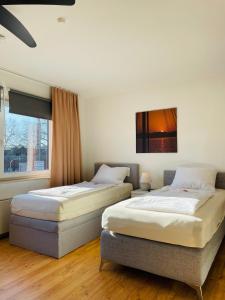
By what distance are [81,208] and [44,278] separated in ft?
2.91

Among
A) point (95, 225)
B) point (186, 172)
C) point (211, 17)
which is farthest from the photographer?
point (186, 172)

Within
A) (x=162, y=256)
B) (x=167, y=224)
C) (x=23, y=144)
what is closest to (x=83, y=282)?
(x=162, y=256)

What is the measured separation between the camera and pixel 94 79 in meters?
3.63

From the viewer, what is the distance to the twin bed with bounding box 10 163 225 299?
5.92 ft

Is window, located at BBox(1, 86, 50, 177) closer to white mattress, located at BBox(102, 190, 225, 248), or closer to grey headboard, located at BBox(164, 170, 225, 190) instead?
white mattress, located at BBox(102, 190, 225, 248)

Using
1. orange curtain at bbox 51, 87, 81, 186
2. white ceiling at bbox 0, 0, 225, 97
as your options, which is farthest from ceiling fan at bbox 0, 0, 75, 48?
orange curtain at bbox 51, 87, 81, 186

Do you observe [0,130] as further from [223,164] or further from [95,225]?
[223,164]

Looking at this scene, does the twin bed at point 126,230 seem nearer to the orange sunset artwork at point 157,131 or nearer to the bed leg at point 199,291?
the bed leg at point 199,291

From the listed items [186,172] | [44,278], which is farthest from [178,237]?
[186,172]

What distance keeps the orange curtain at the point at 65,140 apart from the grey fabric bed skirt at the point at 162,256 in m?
1.98

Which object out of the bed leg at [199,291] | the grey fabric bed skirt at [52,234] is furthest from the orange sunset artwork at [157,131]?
the bed leg at [199,291]

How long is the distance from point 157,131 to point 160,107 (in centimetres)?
42

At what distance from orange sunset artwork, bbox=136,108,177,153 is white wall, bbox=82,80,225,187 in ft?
0.28

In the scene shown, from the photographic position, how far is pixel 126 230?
206 centimetres
